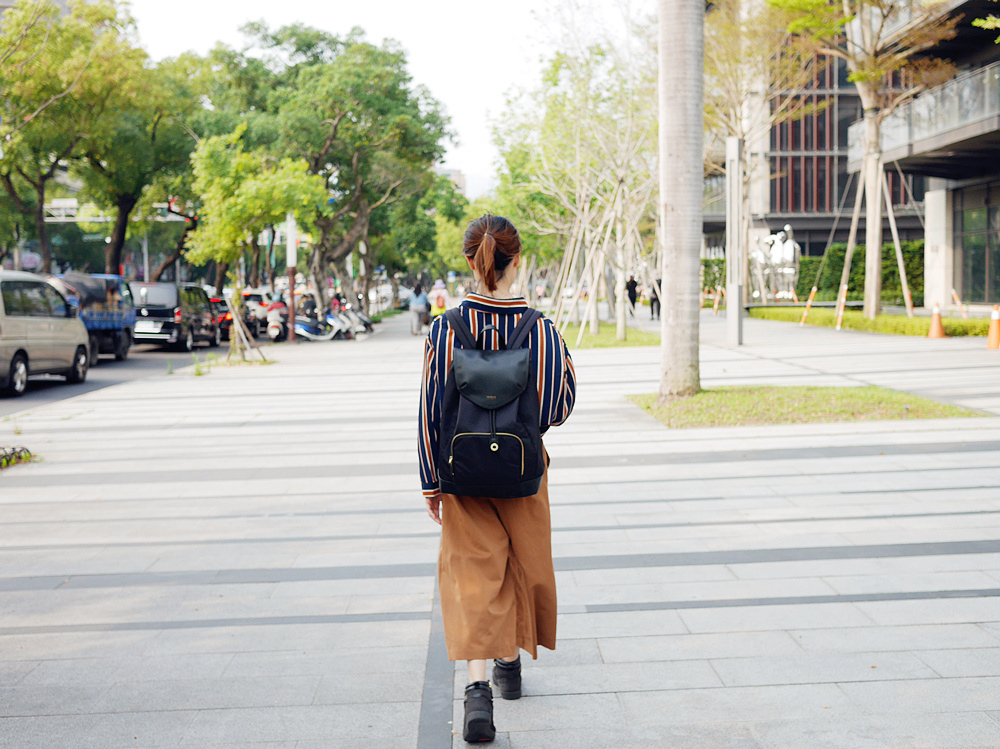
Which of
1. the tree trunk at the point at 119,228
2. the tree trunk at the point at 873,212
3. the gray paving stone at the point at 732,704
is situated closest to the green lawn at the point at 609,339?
the tree trunk at the point at 873,212

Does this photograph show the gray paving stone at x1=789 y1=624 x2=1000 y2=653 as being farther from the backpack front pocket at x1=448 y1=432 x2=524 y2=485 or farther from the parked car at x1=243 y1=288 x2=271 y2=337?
the parked car at x1=243 y1=288 x2=271 y2=337

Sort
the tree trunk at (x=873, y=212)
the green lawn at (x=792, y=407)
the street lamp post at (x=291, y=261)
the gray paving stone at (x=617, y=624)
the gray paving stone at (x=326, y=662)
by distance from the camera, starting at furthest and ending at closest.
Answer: the street lamp post at (x=291, y=261), the tree trunk at (x=873, y=212), the green lawn at (x=792, y=407), the gray paving stone at (x=617, y=624), the gray paving stone at (x=326, y=662)

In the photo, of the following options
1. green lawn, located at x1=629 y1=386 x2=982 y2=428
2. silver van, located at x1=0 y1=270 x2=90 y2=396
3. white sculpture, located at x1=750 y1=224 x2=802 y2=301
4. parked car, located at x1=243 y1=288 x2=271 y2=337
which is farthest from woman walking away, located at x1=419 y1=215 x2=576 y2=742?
white sculpture, located at x1=750 y1=224 x2=802 y2=301

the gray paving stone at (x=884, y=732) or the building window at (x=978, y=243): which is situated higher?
the building window at (x=978, y=243)

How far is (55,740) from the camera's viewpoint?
3518mm

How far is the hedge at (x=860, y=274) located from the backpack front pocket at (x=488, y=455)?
3941 cm

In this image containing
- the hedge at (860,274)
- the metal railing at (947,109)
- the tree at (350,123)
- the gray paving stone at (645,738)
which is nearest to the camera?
the gray paving stone at (645,738)

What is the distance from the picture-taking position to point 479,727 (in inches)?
132

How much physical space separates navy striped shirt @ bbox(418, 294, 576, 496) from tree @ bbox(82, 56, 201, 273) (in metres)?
31.3

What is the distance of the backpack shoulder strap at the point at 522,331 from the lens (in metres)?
3.38

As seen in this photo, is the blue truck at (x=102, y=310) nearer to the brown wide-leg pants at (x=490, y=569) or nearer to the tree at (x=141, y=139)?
the tree at (x=141, y=139)

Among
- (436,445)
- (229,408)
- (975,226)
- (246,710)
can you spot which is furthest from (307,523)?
(975,226)

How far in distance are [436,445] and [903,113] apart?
2802 cm

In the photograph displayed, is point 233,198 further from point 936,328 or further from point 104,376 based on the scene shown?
point 936,328
